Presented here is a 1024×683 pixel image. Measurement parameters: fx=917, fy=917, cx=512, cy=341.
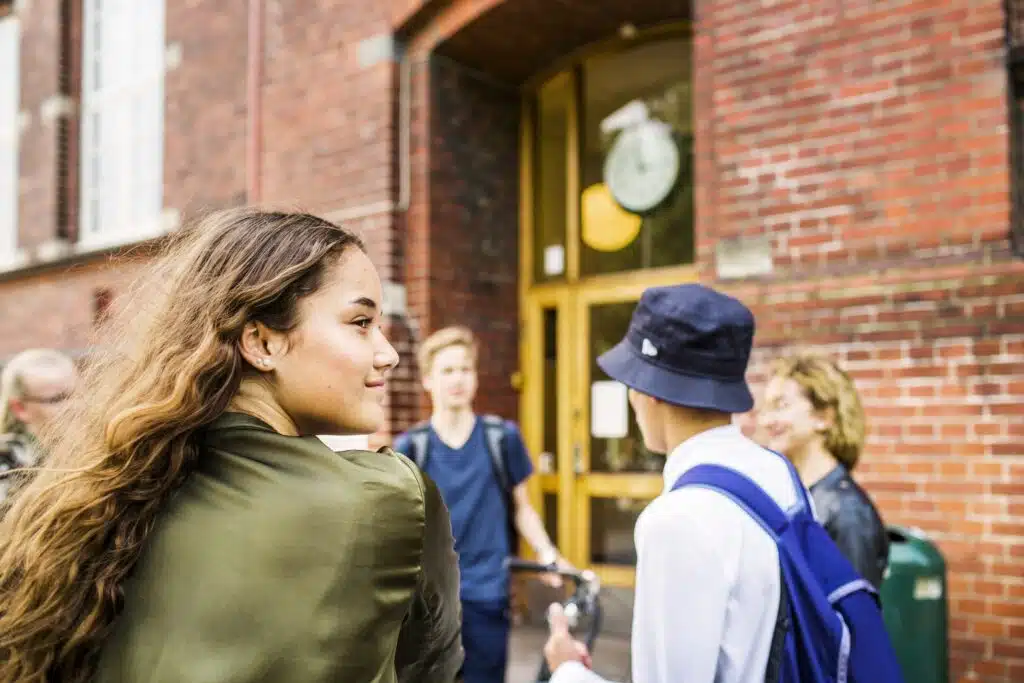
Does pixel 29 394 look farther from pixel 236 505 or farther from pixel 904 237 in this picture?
pixel 904 237

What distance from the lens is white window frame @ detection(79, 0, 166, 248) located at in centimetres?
930

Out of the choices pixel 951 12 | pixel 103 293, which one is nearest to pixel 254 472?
pixel 951 12

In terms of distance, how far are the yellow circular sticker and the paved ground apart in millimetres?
2820

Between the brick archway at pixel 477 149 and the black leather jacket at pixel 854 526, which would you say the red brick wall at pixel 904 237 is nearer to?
the black leather jacket at pixel 854 526

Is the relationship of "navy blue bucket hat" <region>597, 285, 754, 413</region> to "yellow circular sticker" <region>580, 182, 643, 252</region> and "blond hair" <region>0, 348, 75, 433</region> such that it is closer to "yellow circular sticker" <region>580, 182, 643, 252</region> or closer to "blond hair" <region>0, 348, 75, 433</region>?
"blond hair" <region>0, 348, 75, 433</region>

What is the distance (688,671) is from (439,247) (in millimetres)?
5253

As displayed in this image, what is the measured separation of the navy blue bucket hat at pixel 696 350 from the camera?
1958 millimetres

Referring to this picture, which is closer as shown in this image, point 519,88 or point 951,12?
point 951,12

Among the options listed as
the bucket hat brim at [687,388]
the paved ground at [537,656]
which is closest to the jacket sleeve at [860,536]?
the bucket hat brim at [687,388]

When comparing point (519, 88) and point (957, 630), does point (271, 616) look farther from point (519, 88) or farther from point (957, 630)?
point (519, 88)

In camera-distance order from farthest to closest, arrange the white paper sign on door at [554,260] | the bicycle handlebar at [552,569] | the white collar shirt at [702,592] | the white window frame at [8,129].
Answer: the white window frame at [8,129], the white paper sign on door at [554,260], the bicycle handlebar at [552,569], the white collar shirt at [702,592]

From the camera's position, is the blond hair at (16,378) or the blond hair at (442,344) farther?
the blond hair at (442,344)

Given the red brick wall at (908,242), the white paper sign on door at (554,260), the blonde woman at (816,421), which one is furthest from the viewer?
the white paper sign on door at (554,260)

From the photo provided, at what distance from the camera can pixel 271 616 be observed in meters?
1.02
